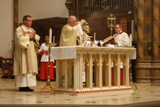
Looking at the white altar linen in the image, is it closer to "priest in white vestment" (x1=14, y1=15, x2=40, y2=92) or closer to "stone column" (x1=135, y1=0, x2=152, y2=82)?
"priest in white vestment" (x1=14, y1=15, x2=40, y2=92)

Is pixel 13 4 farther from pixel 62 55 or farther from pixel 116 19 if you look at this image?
pixel 62 55

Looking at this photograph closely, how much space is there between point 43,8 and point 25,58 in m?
9.56

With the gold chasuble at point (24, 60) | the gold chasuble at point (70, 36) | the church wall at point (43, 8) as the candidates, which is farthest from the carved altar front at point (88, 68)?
the church wall at point (43, 8)

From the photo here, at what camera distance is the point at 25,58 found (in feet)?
31.7

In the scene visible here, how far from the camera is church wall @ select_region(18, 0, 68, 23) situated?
1794cm

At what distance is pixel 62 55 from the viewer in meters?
8.67

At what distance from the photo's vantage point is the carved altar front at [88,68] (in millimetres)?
8484

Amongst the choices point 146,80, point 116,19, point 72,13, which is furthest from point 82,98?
point 72,13

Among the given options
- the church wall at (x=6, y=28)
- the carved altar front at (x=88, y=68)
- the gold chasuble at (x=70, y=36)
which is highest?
the church wall at (x=6, y=28)

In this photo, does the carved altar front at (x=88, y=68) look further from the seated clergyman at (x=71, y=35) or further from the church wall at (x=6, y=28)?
the church wall at (x=6, y=28)

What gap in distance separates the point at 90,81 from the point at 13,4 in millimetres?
12247

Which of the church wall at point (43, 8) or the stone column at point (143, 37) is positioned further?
the church wall at point (43, 8)

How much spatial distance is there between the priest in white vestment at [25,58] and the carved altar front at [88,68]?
94 cm

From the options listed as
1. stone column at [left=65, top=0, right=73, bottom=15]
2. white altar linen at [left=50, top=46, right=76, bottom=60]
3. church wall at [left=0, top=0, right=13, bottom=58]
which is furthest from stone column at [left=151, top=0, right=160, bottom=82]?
church wall at [left=0, top=0, right=13, bottom=58]
